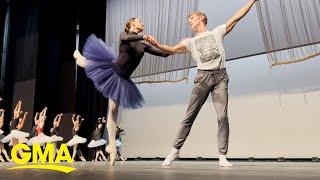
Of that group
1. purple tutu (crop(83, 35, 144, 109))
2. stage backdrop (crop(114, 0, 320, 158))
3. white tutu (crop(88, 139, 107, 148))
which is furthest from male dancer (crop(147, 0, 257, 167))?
white tutu (crop(88, 139, 107, 148))

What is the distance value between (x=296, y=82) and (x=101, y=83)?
3806mm

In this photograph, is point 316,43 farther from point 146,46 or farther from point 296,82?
point 146,46

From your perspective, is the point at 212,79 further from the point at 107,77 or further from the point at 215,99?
the point at 107,77

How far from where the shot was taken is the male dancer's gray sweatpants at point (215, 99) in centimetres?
280

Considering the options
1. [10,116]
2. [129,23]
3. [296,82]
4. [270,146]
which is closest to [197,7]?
[296,82]

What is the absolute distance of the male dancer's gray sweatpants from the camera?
9.20ft

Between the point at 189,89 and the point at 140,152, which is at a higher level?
the point at 189,89

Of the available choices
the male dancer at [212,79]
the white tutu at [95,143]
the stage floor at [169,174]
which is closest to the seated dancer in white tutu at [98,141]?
the white tutu at [95,143]

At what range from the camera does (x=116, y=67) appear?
328 cm

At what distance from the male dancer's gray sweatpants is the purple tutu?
1.97 ft

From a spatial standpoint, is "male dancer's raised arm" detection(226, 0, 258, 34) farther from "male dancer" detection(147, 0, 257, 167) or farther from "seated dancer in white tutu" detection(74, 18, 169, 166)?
"seated dancer in white tutu" detection(74, 18, 169, 166)

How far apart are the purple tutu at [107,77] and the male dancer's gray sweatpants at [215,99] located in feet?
1.97

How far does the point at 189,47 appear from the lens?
3027 mm

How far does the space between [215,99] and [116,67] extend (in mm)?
907
